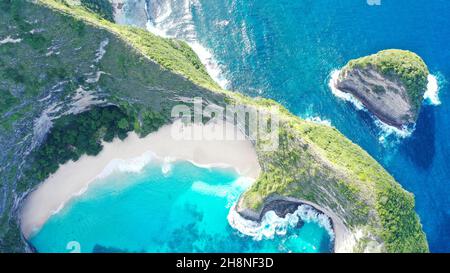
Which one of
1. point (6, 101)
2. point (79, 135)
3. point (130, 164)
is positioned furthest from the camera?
point (130, 164)

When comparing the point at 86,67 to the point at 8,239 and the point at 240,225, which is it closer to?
the point at 8,239

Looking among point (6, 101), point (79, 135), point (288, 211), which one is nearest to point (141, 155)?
point (79, 135)

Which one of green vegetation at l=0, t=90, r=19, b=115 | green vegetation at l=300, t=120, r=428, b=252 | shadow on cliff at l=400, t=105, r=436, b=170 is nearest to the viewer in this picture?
green vegetation at l=300, t=120, r=428, b=252

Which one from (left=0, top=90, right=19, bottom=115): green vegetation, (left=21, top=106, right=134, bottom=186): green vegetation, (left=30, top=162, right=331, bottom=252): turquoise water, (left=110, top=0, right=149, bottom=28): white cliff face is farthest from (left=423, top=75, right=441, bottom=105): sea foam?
(left=0, top=90, right=19, bottom=115): green vegetation

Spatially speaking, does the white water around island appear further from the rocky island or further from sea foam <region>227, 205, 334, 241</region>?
sea foam <region>227, 205, 334, 241</region>

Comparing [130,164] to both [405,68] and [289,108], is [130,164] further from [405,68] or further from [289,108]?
[405,68]

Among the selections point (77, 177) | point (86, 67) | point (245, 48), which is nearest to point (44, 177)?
point (77, 177)
